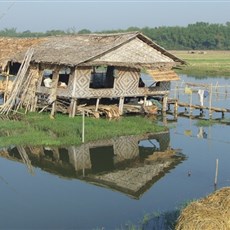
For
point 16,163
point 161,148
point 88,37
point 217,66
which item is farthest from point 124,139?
point 217,66

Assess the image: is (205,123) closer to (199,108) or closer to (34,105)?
(199,108)

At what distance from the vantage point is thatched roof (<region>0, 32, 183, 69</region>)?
22672mm

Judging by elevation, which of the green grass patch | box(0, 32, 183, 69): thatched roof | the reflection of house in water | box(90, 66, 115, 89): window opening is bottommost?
the reflection of house in water

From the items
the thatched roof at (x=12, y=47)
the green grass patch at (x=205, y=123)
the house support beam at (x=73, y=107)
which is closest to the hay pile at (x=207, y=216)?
the house support beam at (x=73, y=107)

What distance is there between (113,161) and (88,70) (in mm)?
7557

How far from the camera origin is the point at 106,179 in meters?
14.5

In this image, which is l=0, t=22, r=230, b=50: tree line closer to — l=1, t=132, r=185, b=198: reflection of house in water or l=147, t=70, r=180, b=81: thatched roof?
l=147, t=70, r=180, b=81: thatched roof

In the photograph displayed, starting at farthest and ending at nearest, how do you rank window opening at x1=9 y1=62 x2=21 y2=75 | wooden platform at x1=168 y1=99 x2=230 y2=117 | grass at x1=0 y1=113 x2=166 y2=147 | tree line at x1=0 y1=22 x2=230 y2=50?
tree line at x1=0 y1=22 x2=230 y2=50, window opening at x1=9 y1=62 x2=21 y2=75, wooden platform at x1=168 y1=99 x2=230 y2=117, grass at x1=0 y1=113 x2=166 y2=147

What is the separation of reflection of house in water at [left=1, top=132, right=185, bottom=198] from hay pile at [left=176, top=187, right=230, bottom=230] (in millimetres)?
5087

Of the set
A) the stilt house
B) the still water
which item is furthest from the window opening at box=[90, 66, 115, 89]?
the still water

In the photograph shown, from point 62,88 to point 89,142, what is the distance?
18.3 feet

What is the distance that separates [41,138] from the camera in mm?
18516

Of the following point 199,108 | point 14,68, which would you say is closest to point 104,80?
point 199,108

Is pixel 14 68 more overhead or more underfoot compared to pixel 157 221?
more overhead
